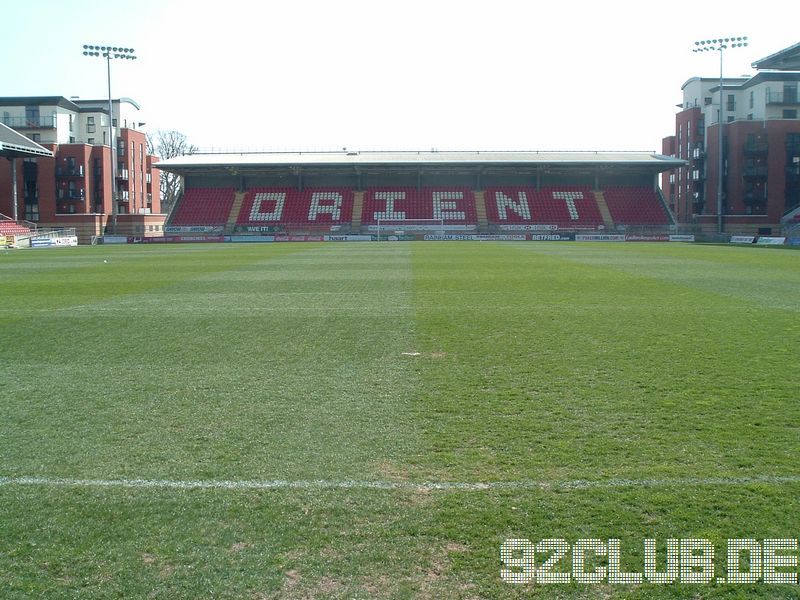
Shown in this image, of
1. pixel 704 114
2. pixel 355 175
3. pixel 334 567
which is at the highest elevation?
pixel 704 114

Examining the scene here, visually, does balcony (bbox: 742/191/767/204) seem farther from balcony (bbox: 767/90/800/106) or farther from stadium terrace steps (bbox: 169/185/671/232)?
balcony (bbox: 767/90/800/106)

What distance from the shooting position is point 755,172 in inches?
2640

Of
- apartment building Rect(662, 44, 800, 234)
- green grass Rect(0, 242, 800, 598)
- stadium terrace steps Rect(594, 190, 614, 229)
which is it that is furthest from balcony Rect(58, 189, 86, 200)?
green grass Rect(0, 242, 800, 598)

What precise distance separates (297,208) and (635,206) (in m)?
29.5

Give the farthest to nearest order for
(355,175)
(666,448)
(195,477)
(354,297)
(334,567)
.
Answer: (355,175)
(354,297)
(666,448)
(195,477)
(334,567)

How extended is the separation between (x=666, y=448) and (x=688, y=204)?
75.8 meters

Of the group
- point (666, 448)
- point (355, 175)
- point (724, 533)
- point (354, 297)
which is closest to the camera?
point (724, 533)

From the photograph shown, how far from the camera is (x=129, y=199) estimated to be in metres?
75.4

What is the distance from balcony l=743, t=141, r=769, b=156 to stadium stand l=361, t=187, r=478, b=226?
24169 mm

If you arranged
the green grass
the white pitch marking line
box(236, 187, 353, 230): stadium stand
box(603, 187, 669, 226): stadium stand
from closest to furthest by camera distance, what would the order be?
the green grass → the white pitch marking line → box(603, 187, 669, 226): stadium stand → box(236, 187, 353, 230): stadium stand

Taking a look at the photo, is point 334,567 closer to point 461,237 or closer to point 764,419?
point 764,419

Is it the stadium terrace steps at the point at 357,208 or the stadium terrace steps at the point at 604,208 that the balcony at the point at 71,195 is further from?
the stadium terrace steps at the point at 604,208

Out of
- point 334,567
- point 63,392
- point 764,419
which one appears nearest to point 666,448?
point 764,419

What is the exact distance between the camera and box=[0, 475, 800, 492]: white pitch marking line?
5.03 meters
